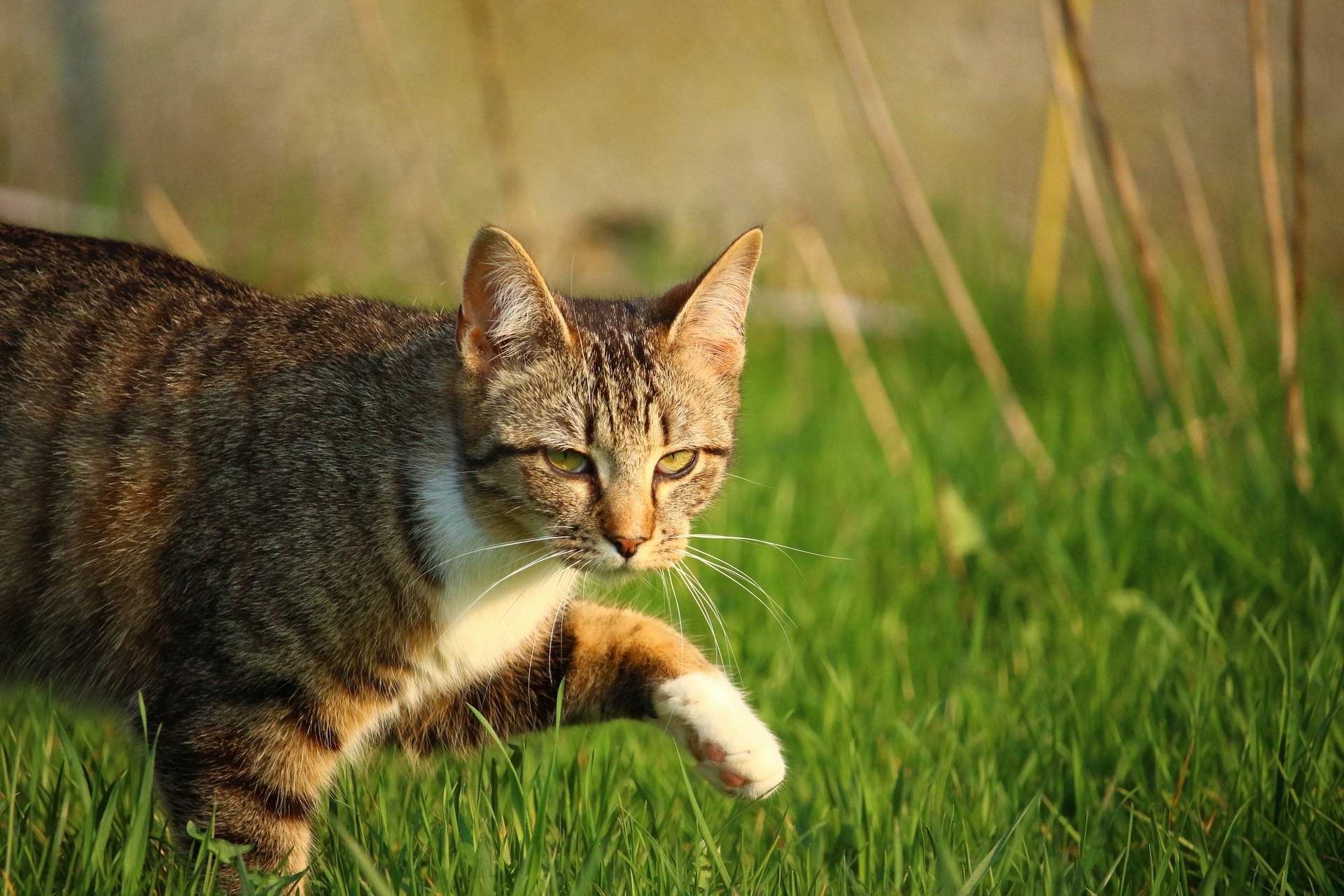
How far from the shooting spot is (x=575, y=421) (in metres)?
2.05

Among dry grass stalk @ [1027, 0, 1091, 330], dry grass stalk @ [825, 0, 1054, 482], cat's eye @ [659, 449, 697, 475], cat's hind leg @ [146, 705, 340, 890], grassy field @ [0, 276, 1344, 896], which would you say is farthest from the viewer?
dry grass stalk @ [1027, 0, 1091, 330]

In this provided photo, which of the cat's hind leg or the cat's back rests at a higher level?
the cat's back

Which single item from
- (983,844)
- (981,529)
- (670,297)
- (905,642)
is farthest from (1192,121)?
(983,844)

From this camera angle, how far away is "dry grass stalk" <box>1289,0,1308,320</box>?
2.69m

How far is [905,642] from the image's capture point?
9.12ft

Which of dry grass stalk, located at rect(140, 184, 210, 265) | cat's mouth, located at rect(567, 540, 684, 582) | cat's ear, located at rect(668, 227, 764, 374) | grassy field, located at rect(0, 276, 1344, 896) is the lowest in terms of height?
grassy field, located at rect(0, 276, 1344, 896)

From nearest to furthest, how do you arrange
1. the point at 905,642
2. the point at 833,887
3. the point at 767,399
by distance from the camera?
the point at 833,887 → the point at 905,642 → the point at 767,399

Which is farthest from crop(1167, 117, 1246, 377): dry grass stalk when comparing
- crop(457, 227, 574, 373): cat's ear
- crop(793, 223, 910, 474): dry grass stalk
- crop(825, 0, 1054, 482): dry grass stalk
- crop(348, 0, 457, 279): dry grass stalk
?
crop(348, 0, 457, 279): dry grass stalk

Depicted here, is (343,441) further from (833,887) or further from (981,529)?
(981,529)

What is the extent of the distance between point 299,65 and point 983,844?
4165 millimetres

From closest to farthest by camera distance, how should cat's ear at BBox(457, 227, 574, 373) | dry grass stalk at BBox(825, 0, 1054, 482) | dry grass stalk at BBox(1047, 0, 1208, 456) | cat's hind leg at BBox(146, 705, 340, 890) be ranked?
cat's hind leg at BBox(146, 705, 340, 890) → cat's ear at BBox(457, 227, 574, 373) → dry grass stalk at BBox(1047, 0, 1208, 456) → dry grass stalk at BBox(825, 0, 1054, 482)

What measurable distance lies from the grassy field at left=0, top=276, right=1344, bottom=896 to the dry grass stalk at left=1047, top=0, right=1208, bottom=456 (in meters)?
0.14

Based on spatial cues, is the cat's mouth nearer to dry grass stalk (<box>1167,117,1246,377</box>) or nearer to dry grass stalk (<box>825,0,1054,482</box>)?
dry grass stalk (<box>825,0,1054,482</box>)

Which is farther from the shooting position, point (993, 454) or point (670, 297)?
point (993, 454)
